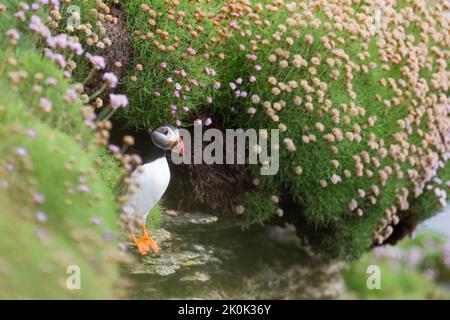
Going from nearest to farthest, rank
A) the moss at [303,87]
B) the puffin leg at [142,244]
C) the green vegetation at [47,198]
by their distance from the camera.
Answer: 1. the green vegetation at [47,198]
2. the puffin leg at [142,244]
3. the moss at [303,87]

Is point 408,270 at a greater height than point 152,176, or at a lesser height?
greater

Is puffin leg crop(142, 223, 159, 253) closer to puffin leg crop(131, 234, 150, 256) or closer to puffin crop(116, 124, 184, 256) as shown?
puffin leg crop(131, 234, 150, 256)

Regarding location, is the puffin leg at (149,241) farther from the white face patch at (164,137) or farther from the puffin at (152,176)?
the white face patch at (164,137)

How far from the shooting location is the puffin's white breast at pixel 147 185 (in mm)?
5051

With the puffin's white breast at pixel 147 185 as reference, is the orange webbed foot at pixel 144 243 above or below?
below

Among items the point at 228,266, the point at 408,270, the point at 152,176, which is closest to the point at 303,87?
the point at 152,176

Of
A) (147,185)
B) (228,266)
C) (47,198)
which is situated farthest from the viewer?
(228,266)

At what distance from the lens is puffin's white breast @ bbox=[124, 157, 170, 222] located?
5051 mm

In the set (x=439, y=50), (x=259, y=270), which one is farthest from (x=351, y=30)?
(x=259, y=270)

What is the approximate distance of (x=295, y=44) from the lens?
6398 mm

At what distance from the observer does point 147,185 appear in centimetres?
509

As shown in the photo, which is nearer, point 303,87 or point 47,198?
point 47,198

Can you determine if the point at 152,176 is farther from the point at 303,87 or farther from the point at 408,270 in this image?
the point at 408,270

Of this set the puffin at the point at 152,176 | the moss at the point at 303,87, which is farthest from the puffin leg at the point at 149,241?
the moss at the point at 303,87
